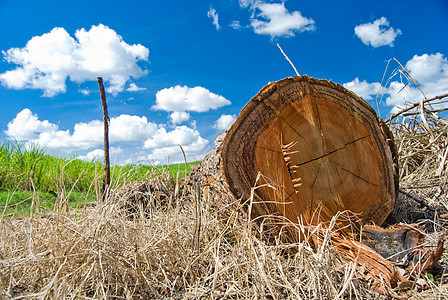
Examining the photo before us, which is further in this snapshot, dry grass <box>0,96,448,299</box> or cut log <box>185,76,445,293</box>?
cut log <box>185,76,445,293</box>

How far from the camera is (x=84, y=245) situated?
6.37 ft

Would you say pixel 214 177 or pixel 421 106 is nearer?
pixel 214 177

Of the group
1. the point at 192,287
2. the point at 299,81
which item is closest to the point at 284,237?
the point at 192,287

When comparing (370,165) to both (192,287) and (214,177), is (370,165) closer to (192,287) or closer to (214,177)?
(214,177)

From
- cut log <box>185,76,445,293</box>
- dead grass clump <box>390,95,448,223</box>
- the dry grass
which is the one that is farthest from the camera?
dead grass clump <box>390,95,448,223</box>

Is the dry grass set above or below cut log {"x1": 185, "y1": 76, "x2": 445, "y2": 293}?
below

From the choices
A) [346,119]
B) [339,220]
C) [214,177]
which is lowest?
[339,220]

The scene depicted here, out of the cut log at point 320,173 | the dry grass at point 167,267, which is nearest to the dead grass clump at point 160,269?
the dry grass at point 167,267

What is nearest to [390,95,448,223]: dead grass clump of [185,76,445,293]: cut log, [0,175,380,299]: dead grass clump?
[185,76,445,293]: cut log

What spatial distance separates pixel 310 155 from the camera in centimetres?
248

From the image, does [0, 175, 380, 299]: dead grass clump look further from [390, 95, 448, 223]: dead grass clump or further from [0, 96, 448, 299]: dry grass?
[390, 95, 448, 223]: dead grass clump

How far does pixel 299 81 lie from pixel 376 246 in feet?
4.23

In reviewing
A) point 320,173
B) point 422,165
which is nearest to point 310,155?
point 320,173

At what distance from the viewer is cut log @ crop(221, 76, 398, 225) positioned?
7.52ft
